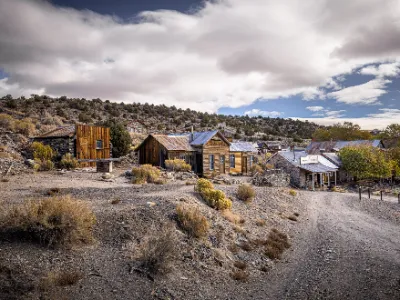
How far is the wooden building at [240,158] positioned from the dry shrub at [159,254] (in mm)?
26010

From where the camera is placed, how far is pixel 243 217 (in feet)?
52.6

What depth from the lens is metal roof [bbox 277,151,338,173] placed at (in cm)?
3469

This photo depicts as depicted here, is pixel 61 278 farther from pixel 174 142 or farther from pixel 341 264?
pixel 174 142

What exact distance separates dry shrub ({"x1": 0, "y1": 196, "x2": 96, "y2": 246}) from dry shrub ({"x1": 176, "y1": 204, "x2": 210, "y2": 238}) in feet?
13.0

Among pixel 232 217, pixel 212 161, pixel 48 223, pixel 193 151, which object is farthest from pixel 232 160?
pixel 48 223

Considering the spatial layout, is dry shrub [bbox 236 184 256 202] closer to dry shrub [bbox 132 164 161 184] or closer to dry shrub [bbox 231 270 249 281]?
dry shrub [bbox 132 164 161 184]

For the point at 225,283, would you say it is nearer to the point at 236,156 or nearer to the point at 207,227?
the point at 207,227

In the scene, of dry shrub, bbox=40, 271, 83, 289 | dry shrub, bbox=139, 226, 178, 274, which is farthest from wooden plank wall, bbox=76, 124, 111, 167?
dry shrub, bbox=40, 271, 83, 289

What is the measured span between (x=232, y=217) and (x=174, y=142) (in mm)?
17622

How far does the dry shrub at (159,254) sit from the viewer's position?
8.76 m

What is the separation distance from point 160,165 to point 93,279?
22.6m

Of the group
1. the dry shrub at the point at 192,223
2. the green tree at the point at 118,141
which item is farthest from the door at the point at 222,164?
the dry shrub at the point at 192,223

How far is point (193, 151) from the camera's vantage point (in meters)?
31.6

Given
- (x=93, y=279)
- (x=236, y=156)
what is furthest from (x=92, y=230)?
(x=236, y=156)
